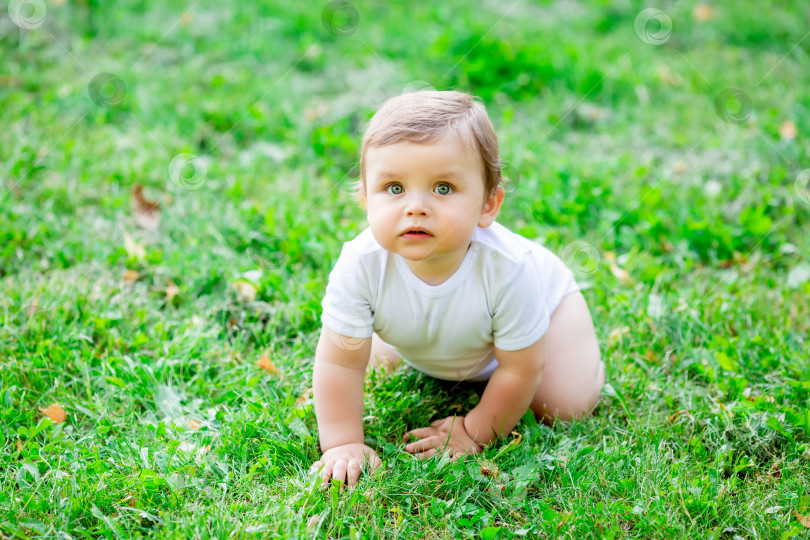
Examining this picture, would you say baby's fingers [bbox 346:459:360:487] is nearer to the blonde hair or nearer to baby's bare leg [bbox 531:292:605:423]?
baby's bare leg [bbox 531:292:605:423]

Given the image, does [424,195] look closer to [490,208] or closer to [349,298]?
[490,208]

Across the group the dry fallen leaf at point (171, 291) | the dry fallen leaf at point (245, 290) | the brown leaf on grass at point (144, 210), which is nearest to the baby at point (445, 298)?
the dry fallen leaf at point (245, 290)

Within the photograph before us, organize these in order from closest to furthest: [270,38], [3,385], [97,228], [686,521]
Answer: [686,521] → [3,385] → [97,228] → [270,38]

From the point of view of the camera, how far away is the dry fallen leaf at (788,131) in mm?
3730

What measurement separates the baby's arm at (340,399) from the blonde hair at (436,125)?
43 centimetres

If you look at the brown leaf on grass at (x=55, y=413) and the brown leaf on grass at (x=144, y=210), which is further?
the brown leaf on grass at (x=144, y=210)

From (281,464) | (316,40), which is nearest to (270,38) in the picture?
(316,40)

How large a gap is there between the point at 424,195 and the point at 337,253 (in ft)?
3.91

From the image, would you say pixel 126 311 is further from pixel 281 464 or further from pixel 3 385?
pixel 281 464

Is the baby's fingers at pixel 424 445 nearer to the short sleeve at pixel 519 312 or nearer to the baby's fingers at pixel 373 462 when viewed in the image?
the baby's fingers at pixel 373 462

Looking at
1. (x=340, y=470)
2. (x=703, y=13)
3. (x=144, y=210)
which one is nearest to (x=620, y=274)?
(x=340, y=470)

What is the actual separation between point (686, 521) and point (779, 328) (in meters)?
1.06

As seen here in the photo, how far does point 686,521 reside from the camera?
5.87 ft

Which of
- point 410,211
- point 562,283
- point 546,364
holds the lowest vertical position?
point 546,364
